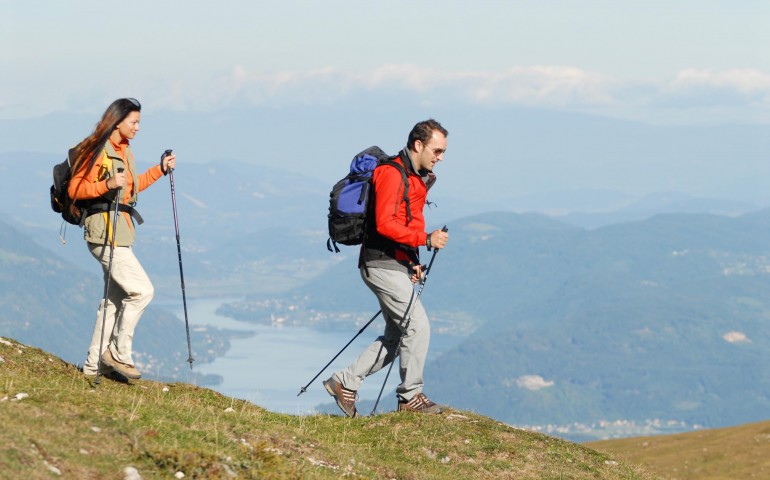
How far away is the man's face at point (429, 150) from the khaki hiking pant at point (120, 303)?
12.0 ft

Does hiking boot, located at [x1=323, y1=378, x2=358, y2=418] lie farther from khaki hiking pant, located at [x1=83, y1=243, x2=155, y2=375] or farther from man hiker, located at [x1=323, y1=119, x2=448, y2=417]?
khaki hiking pant, located at [x1=83, y1=243, x2=155, y2=375]

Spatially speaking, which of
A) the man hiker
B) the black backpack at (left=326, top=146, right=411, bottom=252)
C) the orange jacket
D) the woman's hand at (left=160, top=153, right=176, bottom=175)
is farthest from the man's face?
the orange jacket

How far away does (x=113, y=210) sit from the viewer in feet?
42.3

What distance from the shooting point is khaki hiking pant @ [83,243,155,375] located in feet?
42.4

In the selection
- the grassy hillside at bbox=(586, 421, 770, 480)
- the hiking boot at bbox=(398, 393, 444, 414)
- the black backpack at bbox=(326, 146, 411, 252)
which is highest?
the black backpack at bbox=(326, 146, 411, 252)

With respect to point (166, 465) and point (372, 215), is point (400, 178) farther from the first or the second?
point (166, 465)

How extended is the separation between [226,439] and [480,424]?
16.9 feet

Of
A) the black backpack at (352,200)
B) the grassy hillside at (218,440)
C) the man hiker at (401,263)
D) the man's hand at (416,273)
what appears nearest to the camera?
the grassy hillside at (218,440)

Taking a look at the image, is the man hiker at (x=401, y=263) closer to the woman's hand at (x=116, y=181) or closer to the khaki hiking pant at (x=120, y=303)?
the khaki hiking pant at (x=120, y=303)

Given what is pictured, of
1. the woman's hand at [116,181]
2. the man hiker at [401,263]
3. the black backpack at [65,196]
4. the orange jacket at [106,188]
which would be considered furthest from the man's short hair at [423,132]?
the black backpack at [65,196]

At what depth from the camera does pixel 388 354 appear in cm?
1451

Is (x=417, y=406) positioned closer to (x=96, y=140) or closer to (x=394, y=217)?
(x=394, y=217)

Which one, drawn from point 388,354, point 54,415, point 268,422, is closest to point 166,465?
point 54,415

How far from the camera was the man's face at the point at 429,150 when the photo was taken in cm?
1315
